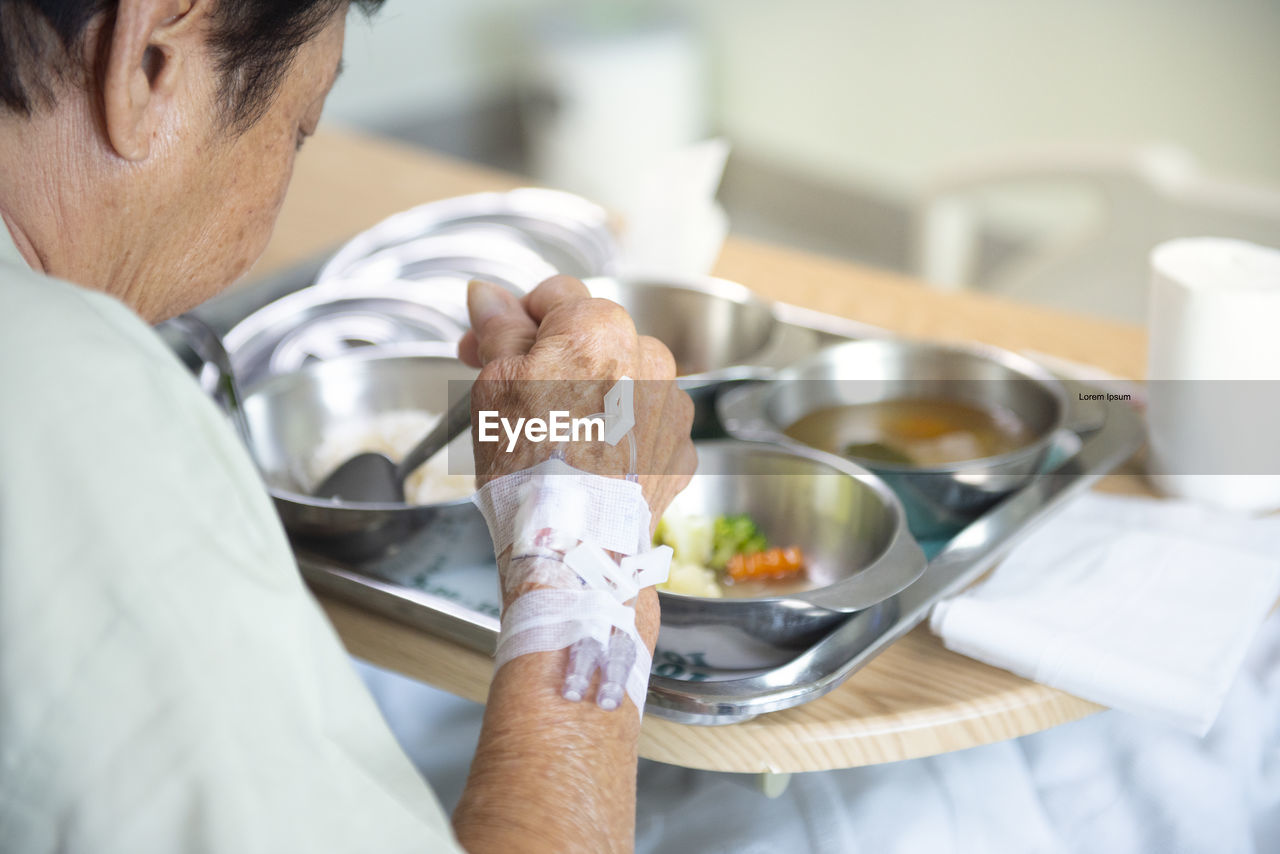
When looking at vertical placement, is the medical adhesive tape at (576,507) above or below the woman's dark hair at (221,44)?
below

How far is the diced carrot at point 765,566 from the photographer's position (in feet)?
3.25

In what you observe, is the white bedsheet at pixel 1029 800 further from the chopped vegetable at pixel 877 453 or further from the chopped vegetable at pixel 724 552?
the chopped vegetable at pixel 877 453

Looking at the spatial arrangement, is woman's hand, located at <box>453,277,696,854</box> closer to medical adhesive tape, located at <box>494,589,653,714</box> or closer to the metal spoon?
medical adhesive tape, located at <box>494,589,653,714</box>

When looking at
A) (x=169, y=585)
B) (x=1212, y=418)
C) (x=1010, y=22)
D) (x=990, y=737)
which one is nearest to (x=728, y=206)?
(x=1010, y=22)

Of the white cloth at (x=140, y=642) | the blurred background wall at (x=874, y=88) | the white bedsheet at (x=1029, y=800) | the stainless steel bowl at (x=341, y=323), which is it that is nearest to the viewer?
the white cloth at (x=140, y=642)

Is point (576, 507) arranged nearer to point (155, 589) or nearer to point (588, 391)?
point (588, 391)

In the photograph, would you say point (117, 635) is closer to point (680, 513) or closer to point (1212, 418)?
point (680, 513)

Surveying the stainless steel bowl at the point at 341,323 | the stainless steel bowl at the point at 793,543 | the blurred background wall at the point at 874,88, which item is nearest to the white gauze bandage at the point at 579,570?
the stainless steel bowl at the point at 793,543

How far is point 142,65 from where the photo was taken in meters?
0.67

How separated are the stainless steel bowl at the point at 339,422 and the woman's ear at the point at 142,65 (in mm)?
341

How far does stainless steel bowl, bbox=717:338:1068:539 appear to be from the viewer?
1005mm

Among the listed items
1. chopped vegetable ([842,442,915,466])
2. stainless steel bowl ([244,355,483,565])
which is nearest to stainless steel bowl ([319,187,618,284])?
stainless steel bowl ([244,355,483,565])

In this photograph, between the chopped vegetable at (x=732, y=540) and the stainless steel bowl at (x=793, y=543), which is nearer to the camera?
the stainless steel bowl at (x=793, y=543)

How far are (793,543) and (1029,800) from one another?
0.29 metres
